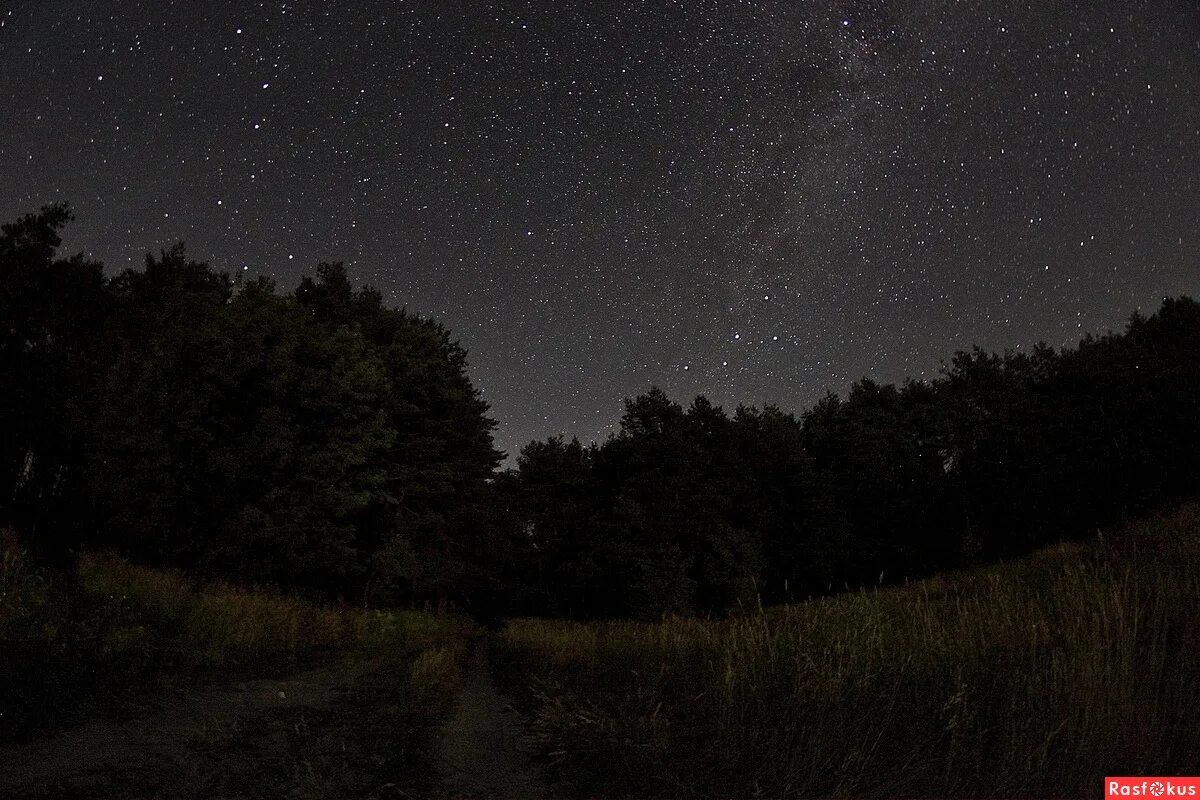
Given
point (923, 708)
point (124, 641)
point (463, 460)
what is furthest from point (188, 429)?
point (923, 708)

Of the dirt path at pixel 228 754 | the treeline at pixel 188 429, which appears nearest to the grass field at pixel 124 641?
the dirt path at pixel 228 754

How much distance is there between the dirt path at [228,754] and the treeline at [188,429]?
546 inches

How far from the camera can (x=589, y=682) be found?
7.18 m

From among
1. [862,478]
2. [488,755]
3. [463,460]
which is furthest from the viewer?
[862,478]

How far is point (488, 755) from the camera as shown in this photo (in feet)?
15.5

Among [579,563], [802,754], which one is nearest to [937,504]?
[579,563]

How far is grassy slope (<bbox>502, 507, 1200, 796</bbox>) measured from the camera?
3.59 m

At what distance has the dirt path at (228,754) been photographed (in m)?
3.55

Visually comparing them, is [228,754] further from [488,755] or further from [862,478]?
[862,478]

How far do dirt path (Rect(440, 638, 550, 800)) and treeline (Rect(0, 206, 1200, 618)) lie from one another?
213 centimetres

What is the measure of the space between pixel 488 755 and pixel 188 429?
18.1 metres

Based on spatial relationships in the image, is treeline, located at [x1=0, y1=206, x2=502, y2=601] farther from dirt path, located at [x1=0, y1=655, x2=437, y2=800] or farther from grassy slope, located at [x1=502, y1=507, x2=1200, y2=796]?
grassy slope, located at [x1=502, y1=507, x2=1200, y2=796]

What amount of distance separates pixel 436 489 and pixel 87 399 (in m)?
13.8

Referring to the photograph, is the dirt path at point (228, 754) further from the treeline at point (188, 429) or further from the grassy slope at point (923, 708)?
the treeline at point (188, 429)
